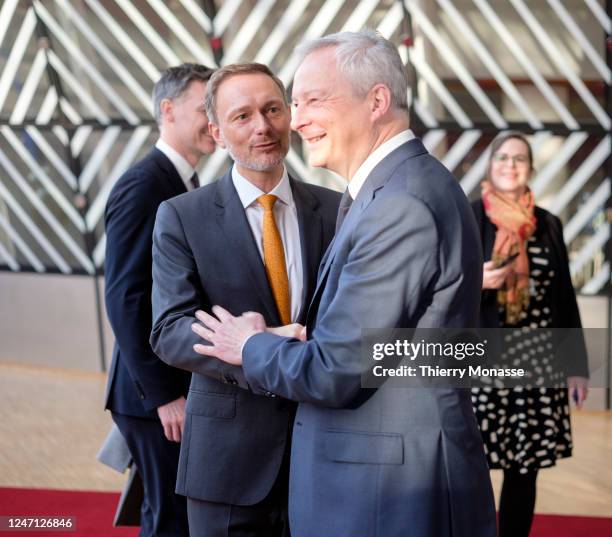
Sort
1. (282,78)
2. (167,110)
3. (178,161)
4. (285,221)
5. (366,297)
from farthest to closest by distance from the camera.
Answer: (282,78), (167,110), (178,161), (285,221), (366,297)

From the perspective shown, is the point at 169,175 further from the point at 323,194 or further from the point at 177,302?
the point at 177,302

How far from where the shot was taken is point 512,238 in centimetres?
392

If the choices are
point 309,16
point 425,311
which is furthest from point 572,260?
point 425,311

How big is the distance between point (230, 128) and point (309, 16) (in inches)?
183

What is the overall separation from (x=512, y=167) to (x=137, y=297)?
1887 mm

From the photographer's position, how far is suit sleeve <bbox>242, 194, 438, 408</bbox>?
6.24ft

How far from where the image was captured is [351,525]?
2.04m

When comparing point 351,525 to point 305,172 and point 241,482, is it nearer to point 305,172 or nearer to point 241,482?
point 241,482

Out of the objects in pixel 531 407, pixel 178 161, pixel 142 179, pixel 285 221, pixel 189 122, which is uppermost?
pixel 189 122

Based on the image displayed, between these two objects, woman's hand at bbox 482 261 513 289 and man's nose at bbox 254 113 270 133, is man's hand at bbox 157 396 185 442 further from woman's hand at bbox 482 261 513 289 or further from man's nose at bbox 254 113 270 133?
woman's hand at bbox 482 261 513 289

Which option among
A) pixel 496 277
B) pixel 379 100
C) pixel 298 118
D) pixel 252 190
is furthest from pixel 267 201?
pixel 496 277

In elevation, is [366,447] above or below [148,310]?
below

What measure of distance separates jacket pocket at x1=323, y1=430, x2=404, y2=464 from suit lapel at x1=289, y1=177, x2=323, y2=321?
610mm

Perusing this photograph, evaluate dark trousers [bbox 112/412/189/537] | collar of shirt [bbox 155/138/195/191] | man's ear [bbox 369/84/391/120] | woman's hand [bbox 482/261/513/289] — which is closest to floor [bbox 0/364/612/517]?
woman's hand [bbox 482/261/513/289]
